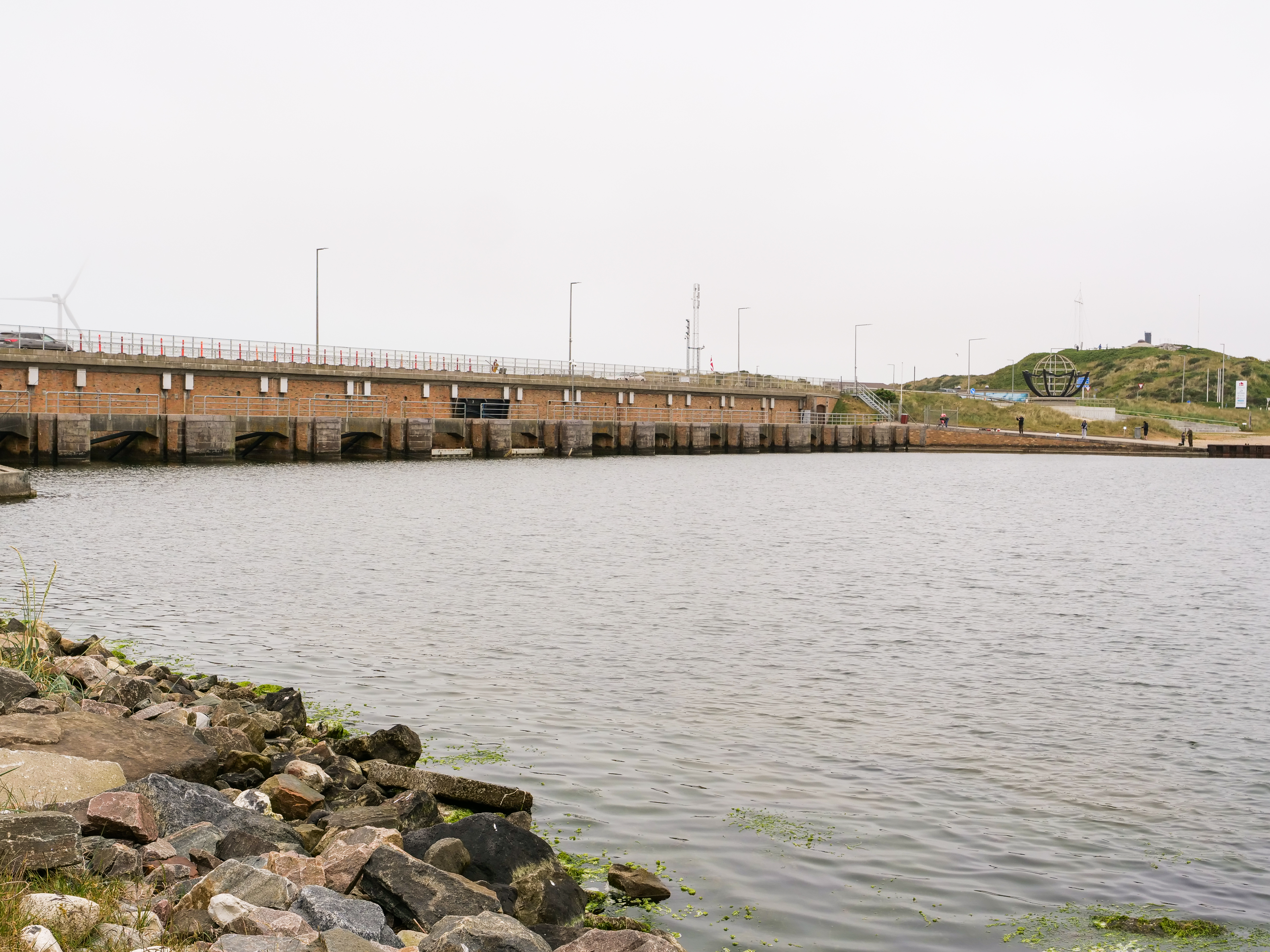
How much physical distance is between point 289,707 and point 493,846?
14.7ft

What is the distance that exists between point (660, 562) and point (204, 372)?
43.2 meters

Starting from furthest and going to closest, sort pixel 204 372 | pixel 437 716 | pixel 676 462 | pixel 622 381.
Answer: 1. pixel 622 381
2. pixel 676 462
3. pixel 204 372
4. pixel 437 716

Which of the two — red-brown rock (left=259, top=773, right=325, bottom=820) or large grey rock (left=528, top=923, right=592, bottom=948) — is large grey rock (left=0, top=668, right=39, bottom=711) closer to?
red-brown rock (left=259, top=773, right=325, bottom=820)

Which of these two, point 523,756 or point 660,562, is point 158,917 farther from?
point 660,562

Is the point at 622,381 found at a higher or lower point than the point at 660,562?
higher

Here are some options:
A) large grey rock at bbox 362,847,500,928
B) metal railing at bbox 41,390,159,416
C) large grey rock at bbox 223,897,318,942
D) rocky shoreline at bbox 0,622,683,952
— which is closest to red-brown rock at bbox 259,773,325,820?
rocky shoreline at bbox 0,622,683,952

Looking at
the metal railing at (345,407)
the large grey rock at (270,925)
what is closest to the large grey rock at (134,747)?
the large grey rock at (270,925)

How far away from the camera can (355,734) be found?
1207 centimetres

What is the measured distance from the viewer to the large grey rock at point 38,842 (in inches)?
251

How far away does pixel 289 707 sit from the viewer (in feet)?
38.7

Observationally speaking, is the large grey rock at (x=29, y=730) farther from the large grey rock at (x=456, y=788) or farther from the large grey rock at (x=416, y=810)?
the large grey rock at (x=416, y=810)

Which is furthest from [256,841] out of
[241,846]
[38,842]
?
[38,842]

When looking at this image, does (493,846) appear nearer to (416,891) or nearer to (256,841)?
(416,891)

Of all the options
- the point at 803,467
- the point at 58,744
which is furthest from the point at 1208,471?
the point at 58,744
